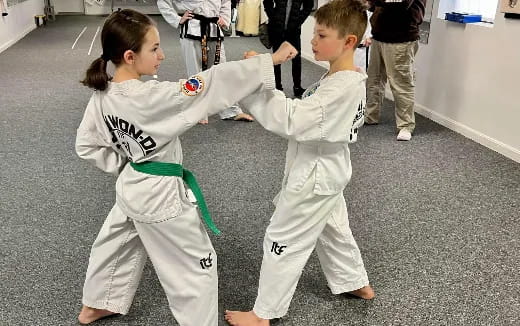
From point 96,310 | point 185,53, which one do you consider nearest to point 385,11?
point 185,53

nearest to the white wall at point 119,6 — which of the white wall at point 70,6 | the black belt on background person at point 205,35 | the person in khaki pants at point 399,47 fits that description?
the white wall at point 70,6

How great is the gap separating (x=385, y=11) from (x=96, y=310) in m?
2.79

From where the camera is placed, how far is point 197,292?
1472mm

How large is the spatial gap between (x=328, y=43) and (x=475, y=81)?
2537mm

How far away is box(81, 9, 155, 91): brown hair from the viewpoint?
1.33 m

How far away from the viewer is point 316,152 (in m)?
1.49

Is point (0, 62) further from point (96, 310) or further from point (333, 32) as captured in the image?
point (333, 32)

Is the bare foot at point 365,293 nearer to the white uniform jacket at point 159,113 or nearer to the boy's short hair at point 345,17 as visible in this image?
the white uniform jacket at point 159,113

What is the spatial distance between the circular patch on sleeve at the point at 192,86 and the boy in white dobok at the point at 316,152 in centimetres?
15

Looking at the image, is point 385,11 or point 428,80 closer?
point 385,11

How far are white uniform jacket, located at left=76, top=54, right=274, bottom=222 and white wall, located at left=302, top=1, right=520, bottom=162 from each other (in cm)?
258

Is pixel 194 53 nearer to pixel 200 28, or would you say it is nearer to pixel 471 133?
pixel 200 28

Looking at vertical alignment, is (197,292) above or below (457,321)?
above

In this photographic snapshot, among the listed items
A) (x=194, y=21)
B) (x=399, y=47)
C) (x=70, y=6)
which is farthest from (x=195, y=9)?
(x=70, y=6)
